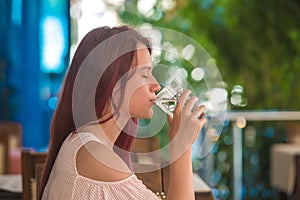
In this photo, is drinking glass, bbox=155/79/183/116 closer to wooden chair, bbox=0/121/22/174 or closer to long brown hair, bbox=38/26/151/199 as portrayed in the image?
long brown hair, bbox=38/26/151/199

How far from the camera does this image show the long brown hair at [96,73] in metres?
1.51

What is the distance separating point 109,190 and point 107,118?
17 cm

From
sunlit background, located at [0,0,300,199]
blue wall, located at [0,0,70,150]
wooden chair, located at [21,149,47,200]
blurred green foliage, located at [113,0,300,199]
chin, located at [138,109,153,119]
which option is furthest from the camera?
blurred green foliage, located at [113,0,300,199]

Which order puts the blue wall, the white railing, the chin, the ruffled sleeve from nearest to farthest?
the ruffled sleeve → the chin → the white railing → the blue wall

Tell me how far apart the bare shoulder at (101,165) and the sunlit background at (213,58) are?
2.65 m

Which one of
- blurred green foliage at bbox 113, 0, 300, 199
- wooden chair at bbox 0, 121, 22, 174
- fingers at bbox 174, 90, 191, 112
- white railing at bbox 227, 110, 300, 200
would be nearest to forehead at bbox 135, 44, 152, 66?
fingers at bbox 174, 90, 191, 112

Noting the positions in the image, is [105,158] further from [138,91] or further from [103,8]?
[103,8]

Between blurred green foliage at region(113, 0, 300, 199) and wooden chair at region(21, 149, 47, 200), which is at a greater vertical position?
blurred green foliage at region(113, 0, 300, 199)

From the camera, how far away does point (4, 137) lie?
4629 mm

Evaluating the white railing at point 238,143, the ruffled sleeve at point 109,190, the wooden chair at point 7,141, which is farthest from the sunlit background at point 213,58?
the ruffled sleeve at point 109,190

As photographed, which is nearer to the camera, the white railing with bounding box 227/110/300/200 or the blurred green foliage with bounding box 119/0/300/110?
the white railing with bounding box 227/110/300/200

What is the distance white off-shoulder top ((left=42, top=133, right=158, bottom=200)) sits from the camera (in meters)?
1.46

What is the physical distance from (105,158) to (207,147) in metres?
0.35

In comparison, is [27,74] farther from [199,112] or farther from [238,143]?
[199,112]
